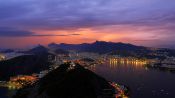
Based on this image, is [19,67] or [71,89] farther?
[19,67]

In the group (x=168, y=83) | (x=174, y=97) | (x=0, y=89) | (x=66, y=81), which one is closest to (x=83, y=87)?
(x=66, y=81)

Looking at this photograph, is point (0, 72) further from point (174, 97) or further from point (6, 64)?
point (174, 97)

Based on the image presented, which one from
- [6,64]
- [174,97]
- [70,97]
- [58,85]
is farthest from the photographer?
[6,64]

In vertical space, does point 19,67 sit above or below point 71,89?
below

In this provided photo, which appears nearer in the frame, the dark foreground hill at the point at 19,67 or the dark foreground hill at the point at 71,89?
the dark foreground hill at the point at 71,89

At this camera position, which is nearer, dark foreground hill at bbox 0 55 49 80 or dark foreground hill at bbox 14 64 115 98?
dark foreground hill at bbox 14 64 115 98

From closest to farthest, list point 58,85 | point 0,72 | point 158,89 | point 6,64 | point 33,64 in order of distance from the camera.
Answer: point 58,85
point 158,89
point 0,72
point 6,64
point 33,64

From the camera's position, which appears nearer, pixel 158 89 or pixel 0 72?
pixel 158 89

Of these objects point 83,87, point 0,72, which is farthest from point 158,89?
point 0,72

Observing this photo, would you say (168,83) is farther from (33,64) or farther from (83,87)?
Result: (33,64)

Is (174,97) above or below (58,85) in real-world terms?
below
